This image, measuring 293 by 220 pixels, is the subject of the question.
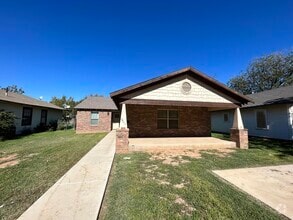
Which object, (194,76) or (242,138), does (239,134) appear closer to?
(242,138)

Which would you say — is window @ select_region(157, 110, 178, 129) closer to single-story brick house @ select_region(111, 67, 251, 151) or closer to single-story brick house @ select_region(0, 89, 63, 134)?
single-story brick house @ select_region(111, 67, 251, 151)

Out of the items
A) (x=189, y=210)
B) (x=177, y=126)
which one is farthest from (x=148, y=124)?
(x=189, y=210)

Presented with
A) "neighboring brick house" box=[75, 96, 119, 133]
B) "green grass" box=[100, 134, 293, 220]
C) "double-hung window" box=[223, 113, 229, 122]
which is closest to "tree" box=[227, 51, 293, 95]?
"double-hung window" box=[223, 113, 229, 122]

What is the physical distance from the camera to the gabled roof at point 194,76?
8398mm

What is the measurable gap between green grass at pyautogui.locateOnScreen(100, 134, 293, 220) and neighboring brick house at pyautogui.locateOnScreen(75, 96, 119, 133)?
1375 centimetres

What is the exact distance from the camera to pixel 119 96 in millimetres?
8539

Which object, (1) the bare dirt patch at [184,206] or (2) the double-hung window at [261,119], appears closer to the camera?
(1) the bare dirt patch at [184,206]

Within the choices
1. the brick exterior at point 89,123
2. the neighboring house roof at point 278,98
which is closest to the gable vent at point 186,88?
the neighboring house roof at point 278,98

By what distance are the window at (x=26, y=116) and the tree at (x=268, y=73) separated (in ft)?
116

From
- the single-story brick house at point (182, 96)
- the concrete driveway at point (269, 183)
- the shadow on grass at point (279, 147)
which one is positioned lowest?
the concrete driveway at point (269, 183)

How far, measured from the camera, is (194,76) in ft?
30.9

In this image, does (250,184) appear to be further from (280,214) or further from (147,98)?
(147,98)

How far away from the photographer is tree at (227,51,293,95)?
88.2 ft

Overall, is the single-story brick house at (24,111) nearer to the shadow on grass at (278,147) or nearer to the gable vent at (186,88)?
the gable vent at (186,88)
